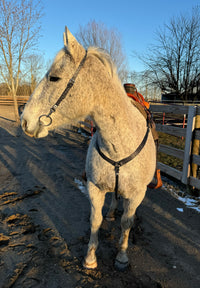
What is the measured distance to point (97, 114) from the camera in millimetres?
1624

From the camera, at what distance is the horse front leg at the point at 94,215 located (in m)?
2.12

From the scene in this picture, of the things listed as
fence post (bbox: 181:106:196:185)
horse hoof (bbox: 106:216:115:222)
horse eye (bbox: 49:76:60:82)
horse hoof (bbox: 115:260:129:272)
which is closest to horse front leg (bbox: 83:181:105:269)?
horse hoof (bbox: 115:260:129:272)

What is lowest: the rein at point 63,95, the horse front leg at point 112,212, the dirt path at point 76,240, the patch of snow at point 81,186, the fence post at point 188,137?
the dirt path at point 76,240

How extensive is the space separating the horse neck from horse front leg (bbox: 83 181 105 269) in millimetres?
543

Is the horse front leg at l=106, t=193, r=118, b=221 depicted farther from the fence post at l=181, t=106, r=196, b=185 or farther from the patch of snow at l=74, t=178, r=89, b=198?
the fence post at l=181, t=106, r=196, b=185

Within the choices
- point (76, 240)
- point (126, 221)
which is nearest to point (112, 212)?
point (76, 240)

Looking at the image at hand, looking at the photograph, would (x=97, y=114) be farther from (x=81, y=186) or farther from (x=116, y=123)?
(x=81, y=186)

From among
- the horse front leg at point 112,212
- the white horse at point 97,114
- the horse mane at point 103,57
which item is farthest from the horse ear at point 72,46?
the horse front leg at point 112,212

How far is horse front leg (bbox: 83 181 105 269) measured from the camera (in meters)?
2.12

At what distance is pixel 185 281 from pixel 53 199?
107 inches

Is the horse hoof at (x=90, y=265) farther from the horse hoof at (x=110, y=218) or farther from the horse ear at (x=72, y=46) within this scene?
the horse ear at (x=72, y=46)

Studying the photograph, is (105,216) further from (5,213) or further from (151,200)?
(5,213)

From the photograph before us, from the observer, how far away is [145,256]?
2.48 meters

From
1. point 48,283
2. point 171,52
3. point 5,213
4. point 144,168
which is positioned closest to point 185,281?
point 144,168
